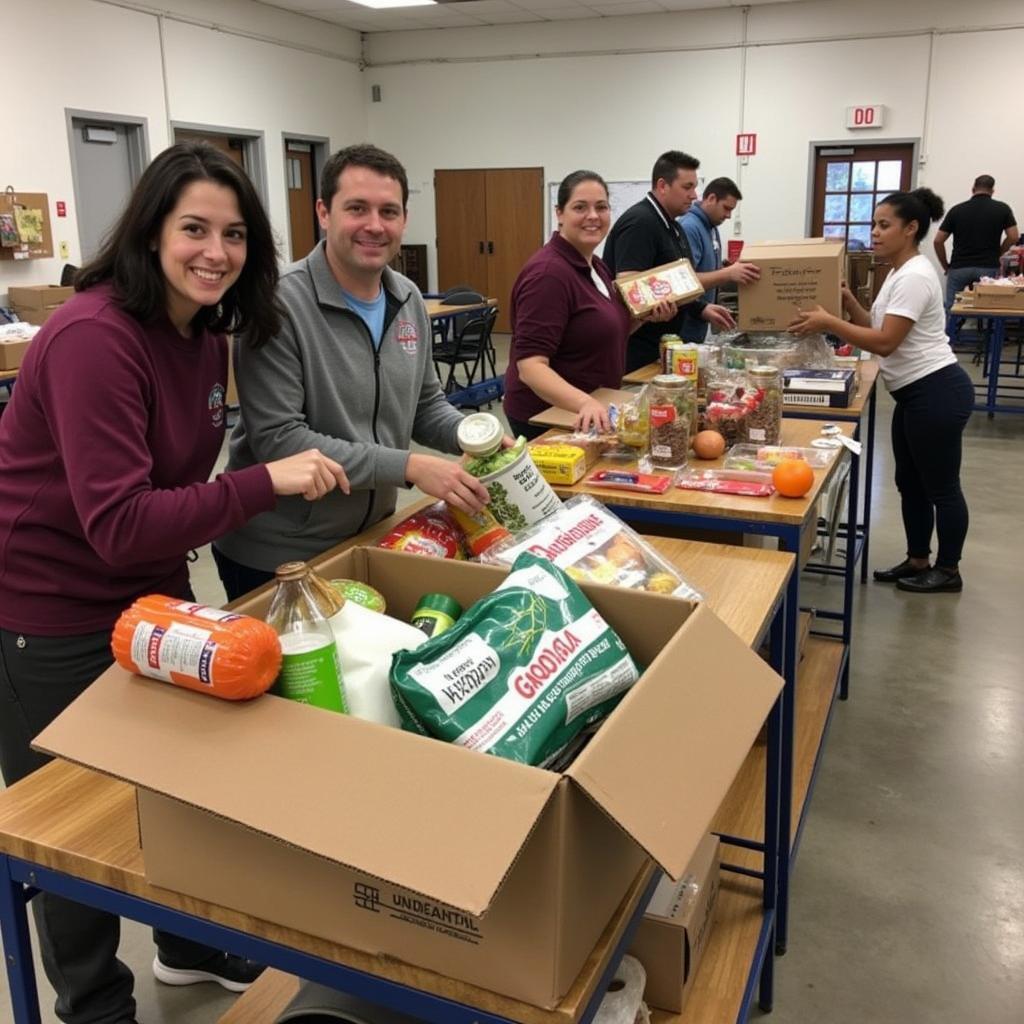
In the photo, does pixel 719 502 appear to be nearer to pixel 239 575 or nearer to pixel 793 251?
pixel 239 575

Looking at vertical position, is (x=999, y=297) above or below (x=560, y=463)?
above

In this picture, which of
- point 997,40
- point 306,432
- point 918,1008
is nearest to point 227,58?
point 997,40

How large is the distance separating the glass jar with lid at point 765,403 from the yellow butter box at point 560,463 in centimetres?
53

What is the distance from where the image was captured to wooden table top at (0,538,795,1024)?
904mm

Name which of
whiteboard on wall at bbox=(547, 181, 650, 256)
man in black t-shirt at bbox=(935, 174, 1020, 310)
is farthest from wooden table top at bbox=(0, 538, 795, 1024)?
whiteboard on wall at bbox=(547, 181, 650, 256)

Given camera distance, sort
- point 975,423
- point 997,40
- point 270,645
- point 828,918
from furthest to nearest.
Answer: point 997,40
point 975,423
point 828,918
point 270,645

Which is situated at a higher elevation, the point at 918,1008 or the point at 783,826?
the point at 783,826

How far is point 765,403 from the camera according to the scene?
2.58m

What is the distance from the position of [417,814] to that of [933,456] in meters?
3.35

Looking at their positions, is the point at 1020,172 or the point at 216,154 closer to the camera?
the point at 216,154

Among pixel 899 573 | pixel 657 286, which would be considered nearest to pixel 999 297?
pixel 899 573

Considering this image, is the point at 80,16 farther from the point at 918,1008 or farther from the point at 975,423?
the point at 918,1008

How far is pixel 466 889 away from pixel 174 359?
3.10ft

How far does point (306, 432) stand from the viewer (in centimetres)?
172
